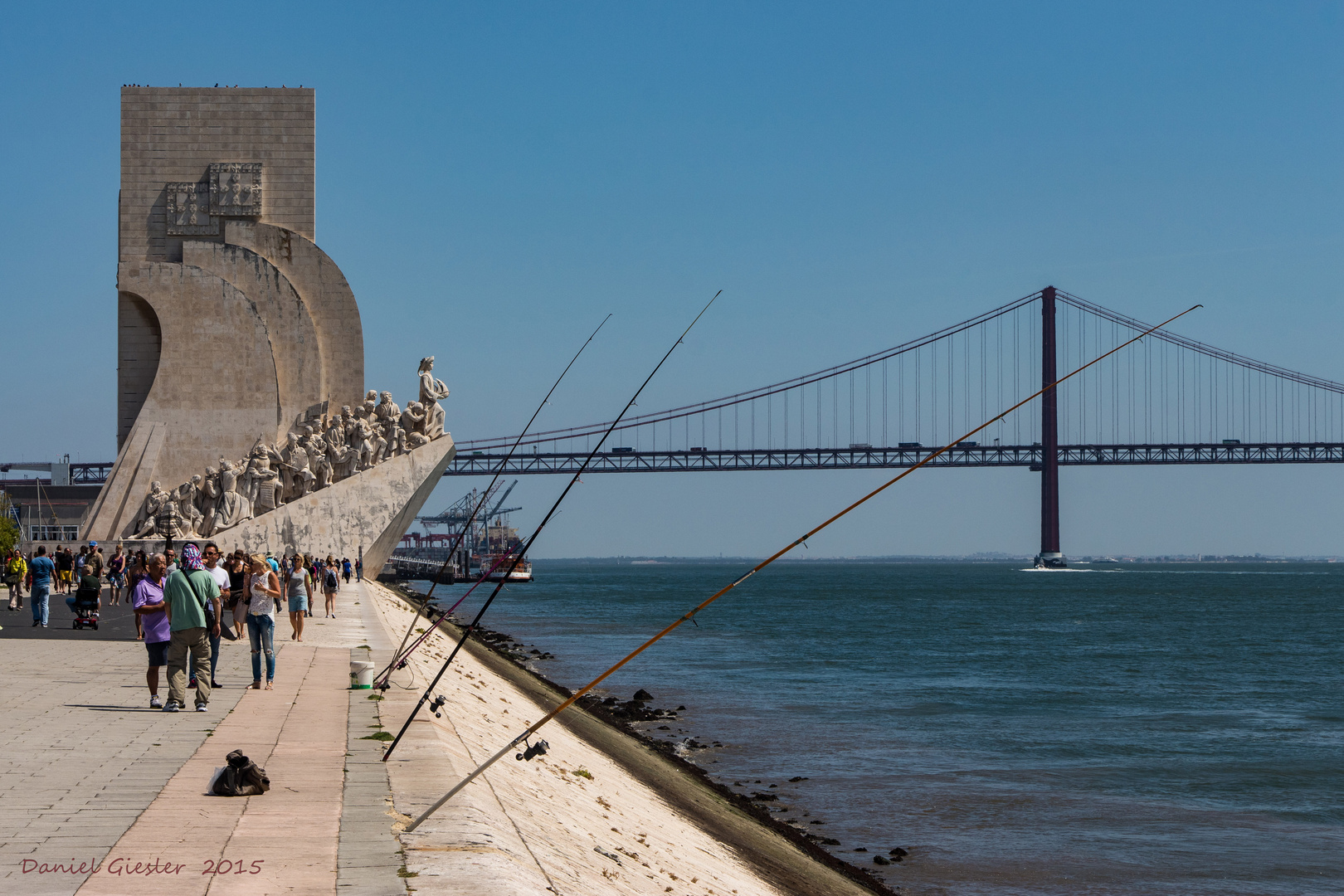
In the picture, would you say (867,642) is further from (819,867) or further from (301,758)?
(301,758)

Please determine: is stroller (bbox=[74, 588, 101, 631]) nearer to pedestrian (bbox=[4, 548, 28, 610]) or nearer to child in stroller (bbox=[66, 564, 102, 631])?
child in stroller (bbox=[66, 564, 102, 631])

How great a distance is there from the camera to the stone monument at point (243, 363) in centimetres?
2439

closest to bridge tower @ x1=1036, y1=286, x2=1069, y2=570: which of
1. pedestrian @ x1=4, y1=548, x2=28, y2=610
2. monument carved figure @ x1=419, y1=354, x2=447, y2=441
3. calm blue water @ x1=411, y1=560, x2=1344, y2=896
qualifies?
calm blue water @ x1=411, y1=560, x2=1344, y2=896

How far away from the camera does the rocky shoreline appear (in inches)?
297

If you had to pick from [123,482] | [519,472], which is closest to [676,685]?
[123,482]

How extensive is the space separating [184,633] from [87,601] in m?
6.31

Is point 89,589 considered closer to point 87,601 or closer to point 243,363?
point 87,601

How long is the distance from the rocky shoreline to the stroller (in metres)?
3.11

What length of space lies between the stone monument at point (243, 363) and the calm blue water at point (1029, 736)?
4796 mm

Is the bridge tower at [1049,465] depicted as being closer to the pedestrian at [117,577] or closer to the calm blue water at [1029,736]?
the calm blue water at [1029,736]

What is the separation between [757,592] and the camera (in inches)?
2247

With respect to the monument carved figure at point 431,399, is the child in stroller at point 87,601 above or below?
below

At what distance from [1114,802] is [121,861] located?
8112mm

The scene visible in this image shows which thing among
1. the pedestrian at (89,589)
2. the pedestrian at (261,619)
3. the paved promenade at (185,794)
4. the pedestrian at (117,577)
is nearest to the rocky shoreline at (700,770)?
the pedestrian at (261,619)
